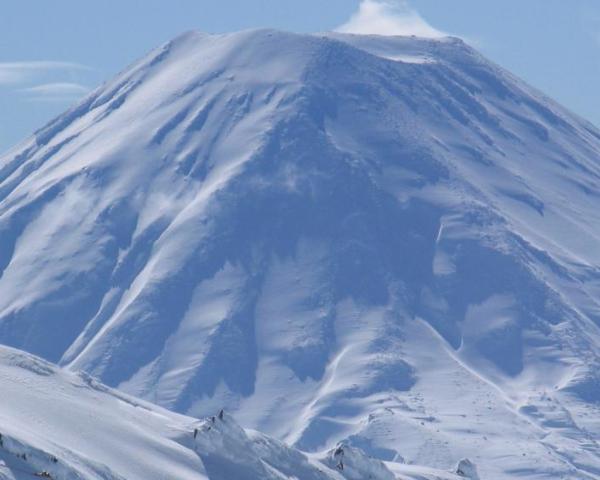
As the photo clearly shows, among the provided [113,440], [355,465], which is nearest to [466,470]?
[355,465]

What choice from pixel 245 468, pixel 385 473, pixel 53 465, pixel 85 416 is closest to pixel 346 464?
pixel 385 473

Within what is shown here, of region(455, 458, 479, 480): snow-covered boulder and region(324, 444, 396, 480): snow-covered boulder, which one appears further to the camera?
region(455, 458, 479, 480): snow-covered boulder

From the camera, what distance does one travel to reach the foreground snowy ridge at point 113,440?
61.3 metres

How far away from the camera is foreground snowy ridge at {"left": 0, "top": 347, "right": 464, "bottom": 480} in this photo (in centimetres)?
6134

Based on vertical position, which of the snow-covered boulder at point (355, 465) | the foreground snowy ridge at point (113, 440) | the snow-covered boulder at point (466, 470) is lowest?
the snow-covered boulder at point (466, 470)

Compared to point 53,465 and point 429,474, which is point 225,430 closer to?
point 53,465

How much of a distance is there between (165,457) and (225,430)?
3519mm

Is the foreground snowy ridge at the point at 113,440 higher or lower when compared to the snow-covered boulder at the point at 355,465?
higher

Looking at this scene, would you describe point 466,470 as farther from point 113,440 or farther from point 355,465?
point 113,440

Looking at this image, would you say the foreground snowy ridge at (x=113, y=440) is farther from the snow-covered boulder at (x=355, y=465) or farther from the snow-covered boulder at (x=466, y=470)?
the snow-covered boulder at (x=466, y=470)

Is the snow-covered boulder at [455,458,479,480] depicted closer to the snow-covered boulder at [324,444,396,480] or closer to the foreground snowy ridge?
the snow-covered boulder at [324,444,396,480]

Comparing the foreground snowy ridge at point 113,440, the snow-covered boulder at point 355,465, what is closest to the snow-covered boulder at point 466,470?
the snow-covered boulder at point 355,465

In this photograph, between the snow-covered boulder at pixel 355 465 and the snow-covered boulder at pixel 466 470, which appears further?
the snow-covered boulder at pixel 466 470

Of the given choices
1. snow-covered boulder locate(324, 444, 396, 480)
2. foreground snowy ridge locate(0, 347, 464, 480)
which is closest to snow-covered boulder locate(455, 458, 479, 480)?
snow-covered boulder locate(324, 444, 396, 480)
